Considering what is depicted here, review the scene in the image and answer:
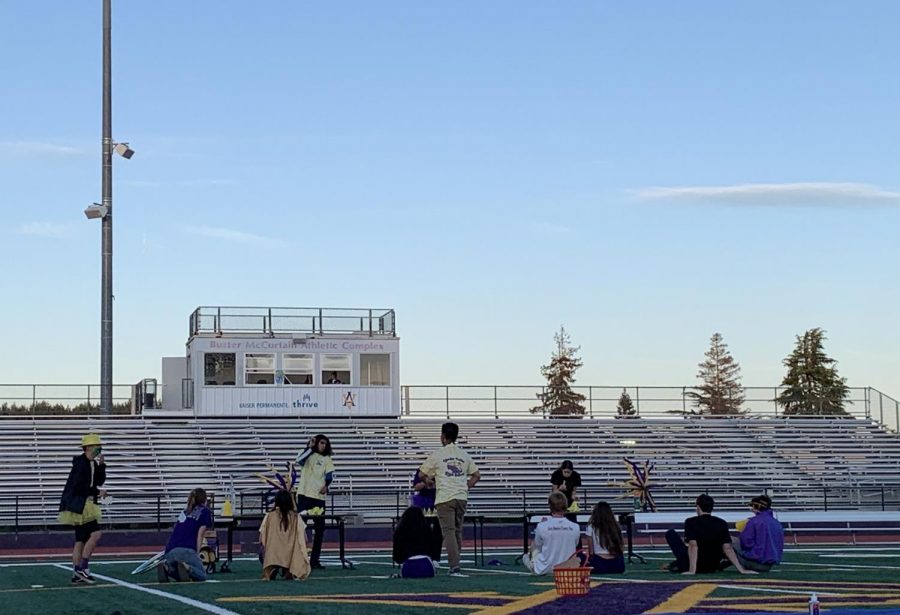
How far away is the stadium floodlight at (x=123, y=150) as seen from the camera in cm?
A: 3803

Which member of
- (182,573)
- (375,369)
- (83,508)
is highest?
(375,369)

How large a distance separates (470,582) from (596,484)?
2377 centimetres

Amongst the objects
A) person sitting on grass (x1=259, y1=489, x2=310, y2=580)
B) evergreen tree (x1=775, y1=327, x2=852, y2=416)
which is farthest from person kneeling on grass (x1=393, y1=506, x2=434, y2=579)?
evergreen tree (x1=775, y1=327, x2=852, y2=416)

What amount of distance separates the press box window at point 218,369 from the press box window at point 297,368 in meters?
1.57

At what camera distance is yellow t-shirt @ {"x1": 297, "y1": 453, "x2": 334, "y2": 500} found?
57.6 feet

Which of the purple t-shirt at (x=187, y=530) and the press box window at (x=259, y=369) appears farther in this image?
the press box window at (x=259, y=369)

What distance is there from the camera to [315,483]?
17562 mm

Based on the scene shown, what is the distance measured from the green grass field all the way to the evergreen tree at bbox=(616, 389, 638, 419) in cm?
2582

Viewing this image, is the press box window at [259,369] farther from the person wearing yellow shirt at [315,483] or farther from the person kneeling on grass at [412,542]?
the person kneeling on grass at [412,542]

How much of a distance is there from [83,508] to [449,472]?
13.1 ft

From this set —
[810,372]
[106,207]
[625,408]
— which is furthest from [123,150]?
[810,372]

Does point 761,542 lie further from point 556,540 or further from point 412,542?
point 412,542

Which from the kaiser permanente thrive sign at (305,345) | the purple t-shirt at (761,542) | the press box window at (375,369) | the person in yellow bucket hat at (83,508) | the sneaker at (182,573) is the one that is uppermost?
the kaiser permanente thrive sign at (305,345)

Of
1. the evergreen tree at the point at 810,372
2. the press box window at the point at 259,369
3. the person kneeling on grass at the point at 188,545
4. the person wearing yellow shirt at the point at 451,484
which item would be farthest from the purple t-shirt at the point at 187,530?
the evergreen tree at the point at 810,372
